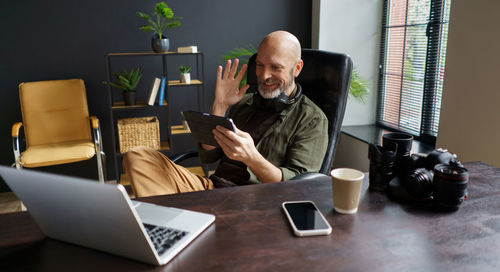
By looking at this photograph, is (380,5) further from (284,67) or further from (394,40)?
(284,67)

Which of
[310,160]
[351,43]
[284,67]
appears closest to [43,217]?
[310,160]

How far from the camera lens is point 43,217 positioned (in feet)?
2.84

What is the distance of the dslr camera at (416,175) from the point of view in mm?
1033

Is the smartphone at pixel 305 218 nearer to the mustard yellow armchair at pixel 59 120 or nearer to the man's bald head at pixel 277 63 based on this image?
the man's bald head at pixel 277 63

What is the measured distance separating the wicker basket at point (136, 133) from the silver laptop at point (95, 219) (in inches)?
89.3

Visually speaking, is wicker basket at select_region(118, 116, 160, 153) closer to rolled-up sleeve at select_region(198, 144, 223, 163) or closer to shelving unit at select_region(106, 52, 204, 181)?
shelving unit at select_region(106, 52, 204, 181)

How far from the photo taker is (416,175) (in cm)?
109

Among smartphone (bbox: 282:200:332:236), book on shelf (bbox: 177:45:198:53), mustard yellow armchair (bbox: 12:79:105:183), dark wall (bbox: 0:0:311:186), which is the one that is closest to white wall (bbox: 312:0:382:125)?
dark wall (bbox: 0:0:311:186)

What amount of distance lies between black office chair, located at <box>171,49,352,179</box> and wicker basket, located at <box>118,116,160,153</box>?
131 cm

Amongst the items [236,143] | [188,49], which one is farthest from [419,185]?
[188,49]

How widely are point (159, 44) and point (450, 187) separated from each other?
8.14 ft

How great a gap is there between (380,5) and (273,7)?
3.05 ft

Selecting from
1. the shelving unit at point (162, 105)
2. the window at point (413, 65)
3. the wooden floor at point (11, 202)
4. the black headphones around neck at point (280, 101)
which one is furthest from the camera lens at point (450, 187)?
the wooden floor at point (11, 202)

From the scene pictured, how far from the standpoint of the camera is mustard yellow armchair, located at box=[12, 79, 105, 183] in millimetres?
2941
